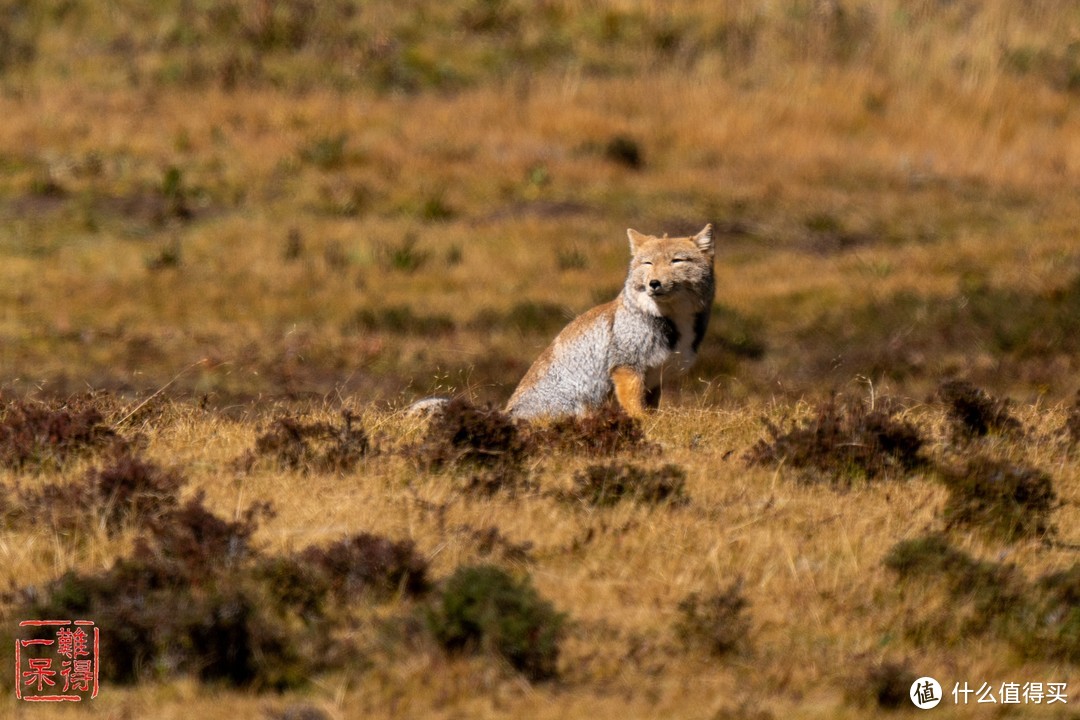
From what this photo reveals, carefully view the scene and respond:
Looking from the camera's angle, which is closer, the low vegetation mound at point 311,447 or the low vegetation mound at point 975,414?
the low vegetation mound at point 311,447

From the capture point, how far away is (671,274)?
34.9 feet

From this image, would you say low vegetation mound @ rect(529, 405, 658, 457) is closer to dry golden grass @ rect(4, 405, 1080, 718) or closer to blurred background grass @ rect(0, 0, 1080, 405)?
dry golden grass @ rect(4, 405, 1080, 718)

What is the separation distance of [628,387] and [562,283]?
10.6 m

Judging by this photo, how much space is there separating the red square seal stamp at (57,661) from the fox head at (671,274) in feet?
16.7

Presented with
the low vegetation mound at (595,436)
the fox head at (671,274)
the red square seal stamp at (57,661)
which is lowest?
the red square seal stamp at (57,661)

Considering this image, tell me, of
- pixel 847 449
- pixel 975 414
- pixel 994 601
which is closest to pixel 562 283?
pixel 975 414

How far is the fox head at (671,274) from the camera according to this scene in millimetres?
10586

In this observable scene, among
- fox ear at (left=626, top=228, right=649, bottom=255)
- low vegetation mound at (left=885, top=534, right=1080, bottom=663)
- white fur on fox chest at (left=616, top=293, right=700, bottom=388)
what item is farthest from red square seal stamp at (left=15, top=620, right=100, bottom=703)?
fox ear at (left=626, top=228, right=649, bottom=255)

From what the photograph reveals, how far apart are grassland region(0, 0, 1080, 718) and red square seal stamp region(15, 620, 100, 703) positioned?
0.16 m

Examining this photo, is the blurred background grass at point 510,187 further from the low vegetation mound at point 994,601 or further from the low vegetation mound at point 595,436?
the low vegetation mound at point 994,601

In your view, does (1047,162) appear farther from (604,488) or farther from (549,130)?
(604,488)

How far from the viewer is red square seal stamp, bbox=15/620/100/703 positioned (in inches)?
258

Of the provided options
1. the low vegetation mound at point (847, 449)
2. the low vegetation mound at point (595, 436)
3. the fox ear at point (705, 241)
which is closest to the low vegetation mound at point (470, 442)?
the low vegetation mound at point (595, 436)

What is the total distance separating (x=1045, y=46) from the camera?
108 ft
